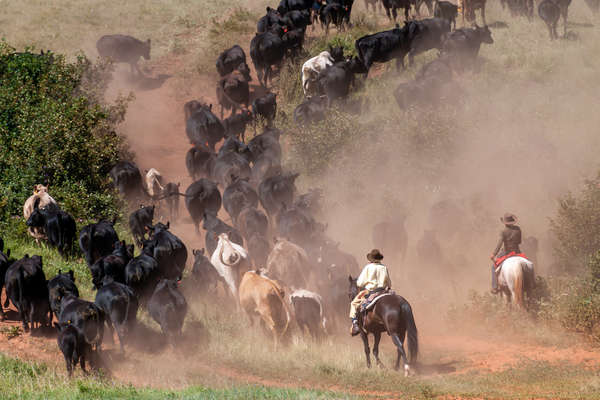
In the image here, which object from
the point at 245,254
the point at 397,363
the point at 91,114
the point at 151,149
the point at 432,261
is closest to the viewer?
the point at 397,363

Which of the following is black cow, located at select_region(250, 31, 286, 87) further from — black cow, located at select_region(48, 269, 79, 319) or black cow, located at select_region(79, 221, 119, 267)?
black cow, located at select_region(48, 269, 79, 319)

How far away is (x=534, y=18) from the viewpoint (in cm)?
3209

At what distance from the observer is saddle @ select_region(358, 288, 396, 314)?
12.0 meters

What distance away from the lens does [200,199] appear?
66.1ft

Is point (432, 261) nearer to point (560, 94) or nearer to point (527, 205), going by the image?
point (527, 205)

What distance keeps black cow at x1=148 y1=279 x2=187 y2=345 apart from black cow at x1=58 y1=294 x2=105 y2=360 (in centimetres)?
117

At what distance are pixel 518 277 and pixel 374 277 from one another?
11.8 feet

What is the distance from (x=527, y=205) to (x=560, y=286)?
507 cm

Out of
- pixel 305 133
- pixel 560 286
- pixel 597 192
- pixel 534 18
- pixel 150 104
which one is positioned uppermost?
pixel 534 18

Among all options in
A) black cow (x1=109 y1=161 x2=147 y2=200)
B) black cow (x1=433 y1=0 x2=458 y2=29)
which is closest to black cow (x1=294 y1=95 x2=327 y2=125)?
black cow (x1=109 y1=161 x2=147 y2=200)

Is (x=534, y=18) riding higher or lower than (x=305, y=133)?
higher

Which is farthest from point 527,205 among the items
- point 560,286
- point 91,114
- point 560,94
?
point 91,114

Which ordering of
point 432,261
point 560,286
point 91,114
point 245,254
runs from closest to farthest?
point 560,286 → point 245,254 → point 432,261 → point 91,114

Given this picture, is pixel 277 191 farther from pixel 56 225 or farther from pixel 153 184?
pixel 56 225
